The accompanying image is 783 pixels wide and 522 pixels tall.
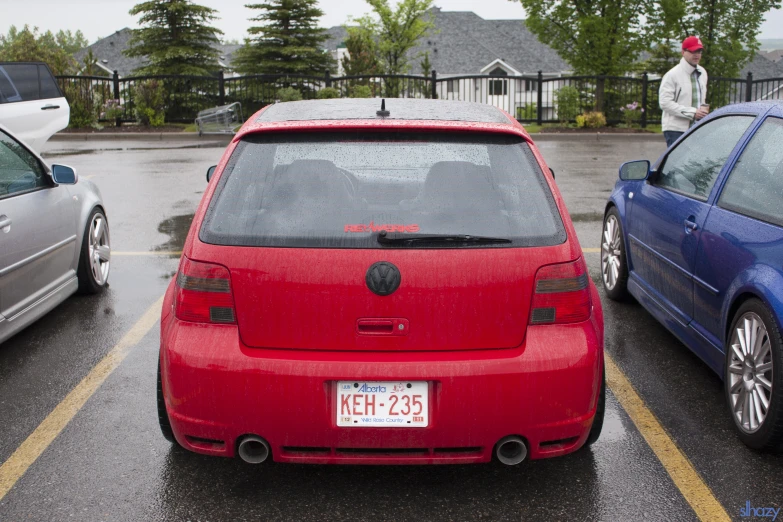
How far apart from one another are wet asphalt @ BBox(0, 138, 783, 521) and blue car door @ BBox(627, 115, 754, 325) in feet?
1.33

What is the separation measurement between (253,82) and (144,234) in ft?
62.7

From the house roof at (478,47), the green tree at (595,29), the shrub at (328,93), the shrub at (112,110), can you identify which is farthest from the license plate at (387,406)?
the house roof at (478,47)

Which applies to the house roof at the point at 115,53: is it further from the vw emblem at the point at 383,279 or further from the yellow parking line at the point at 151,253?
the vw emblem at the point at 383,279

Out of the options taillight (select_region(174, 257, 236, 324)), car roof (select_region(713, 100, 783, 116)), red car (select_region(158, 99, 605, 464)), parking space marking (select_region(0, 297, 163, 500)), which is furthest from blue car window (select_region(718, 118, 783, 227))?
parking space marking (select_region(0, 297, 163, 500))

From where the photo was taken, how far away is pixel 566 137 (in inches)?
891

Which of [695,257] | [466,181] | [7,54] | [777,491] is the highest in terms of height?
[7,54]

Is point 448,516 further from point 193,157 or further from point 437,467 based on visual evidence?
point 193,157

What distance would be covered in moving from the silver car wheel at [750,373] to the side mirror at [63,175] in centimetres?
432

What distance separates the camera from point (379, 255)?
10.1 feet

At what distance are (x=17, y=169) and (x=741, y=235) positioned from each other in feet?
14.7

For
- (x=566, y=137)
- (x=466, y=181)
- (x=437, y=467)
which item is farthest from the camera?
(x=566, y=137)

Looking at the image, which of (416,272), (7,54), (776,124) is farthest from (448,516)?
(7,54)

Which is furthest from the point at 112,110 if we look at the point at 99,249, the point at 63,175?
the point at 63,175

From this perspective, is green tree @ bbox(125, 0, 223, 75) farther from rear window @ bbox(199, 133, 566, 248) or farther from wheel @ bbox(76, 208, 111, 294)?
rear window @ bbox(199, 133, 566, 248)
